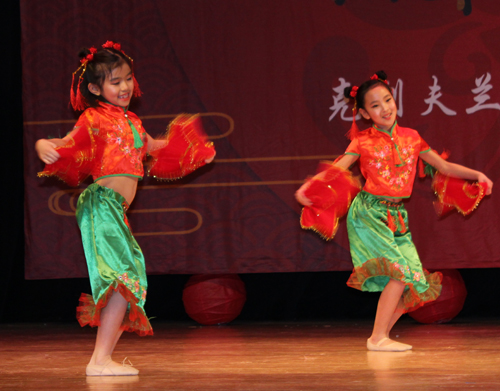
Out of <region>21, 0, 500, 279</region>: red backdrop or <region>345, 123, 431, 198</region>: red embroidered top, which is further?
<region>21, 0, 500, 279</region>: red backdrop

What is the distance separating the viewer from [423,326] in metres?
3.72

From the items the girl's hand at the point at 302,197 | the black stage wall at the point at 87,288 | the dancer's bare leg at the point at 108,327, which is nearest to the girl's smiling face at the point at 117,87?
the dancer's bare leg at the point at 108,327

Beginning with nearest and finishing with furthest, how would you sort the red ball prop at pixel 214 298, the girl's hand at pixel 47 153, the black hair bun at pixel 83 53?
the girl's hand at pixel 47 153 < the black hair bun at pixel 83 53 < the red ball prop at pixel 214 298

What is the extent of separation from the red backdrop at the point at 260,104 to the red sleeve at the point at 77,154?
1522 millimetres

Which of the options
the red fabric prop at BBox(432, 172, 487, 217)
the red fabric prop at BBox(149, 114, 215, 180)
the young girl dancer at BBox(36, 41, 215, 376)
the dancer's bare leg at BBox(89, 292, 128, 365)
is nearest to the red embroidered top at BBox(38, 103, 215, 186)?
the young girl dancer at BBox(36, 41, 215, 376)

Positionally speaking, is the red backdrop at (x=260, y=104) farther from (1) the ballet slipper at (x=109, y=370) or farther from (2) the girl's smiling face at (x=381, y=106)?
(1) the ballet slipper at (x=109, y=370)

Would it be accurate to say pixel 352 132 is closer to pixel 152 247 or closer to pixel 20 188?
pixel 152 247

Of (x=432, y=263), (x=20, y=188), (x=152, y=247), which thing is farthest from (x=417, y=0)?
(x=20, y=188)

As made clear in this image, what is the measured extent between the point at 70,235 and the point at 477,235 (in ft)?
7.87

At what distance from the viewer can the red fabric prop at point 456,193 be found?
313 centimetres

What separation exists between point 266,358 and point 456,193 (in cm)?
124

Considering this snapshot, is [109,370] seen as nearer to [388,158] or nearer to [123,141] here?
[123,141]

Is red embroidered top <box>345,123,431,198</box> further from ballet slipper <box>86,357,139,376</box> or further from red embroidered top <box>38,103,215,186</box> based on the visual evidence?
ballet slipper <box>86,357,139,376</box>

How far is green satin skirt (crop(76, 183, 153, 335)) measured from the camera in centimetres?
232
